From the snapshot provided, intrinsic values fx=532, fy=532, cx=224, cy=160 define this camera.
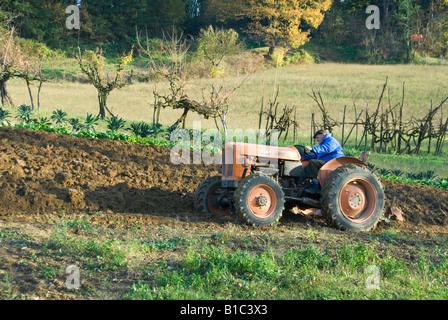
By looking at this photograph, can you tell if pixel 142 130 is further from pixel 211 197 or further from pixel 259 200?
pixel 259 200

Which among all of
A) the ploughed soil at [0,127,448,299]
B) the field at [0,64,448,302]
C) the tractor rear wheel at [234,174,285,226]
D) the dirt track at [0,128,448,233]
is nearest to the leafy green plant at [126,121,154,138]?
the field at [0,64,448,302]

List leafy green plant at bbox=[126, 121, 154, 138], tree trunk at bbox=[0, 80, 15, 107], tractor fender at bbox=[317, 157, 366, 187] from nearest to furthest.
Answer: tractor fender at bbox=[317, 157, 366, 187], leafy green plant at bbox=[126, 121, 154, 138], tree trunk at bbox=[0, 80, 15, 107]

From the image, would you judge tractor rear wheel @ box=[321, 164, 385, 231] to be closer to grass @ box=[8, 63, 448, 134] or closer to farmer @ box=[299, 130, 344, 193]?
farmer @ box=[299, 130, 344, 193]

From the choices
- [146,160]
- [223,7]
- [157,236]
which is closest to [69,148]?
[146,160]

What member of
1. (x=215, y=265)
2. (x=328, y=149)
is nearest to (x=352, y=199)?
(x=328, y=149)

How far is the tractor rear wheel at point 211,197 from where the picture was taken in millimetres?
7840

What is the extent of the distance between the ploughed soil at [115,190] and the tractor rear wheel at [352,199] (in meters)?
0.26

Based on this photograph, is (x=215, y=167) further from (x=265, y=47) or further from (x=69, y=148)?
(x=265, y=47)

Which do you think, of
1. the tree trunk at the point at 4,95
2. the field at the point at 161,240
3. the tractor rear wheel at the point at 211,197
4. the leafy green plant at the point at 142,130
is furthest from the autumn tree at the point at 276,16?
the tractor rear wheel at the point at 211,197

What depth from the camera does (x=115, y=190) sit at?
8.58 meters

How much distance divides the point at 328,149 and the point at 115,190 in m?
3.46

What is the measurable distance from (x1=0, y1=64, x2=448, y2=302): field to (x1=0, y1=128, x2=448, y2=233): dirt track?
0.8 inches

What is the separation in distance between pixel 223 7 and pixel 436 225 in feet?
139

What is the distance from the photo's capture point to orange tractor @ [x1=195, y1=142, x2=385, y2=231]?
709 centimetres
